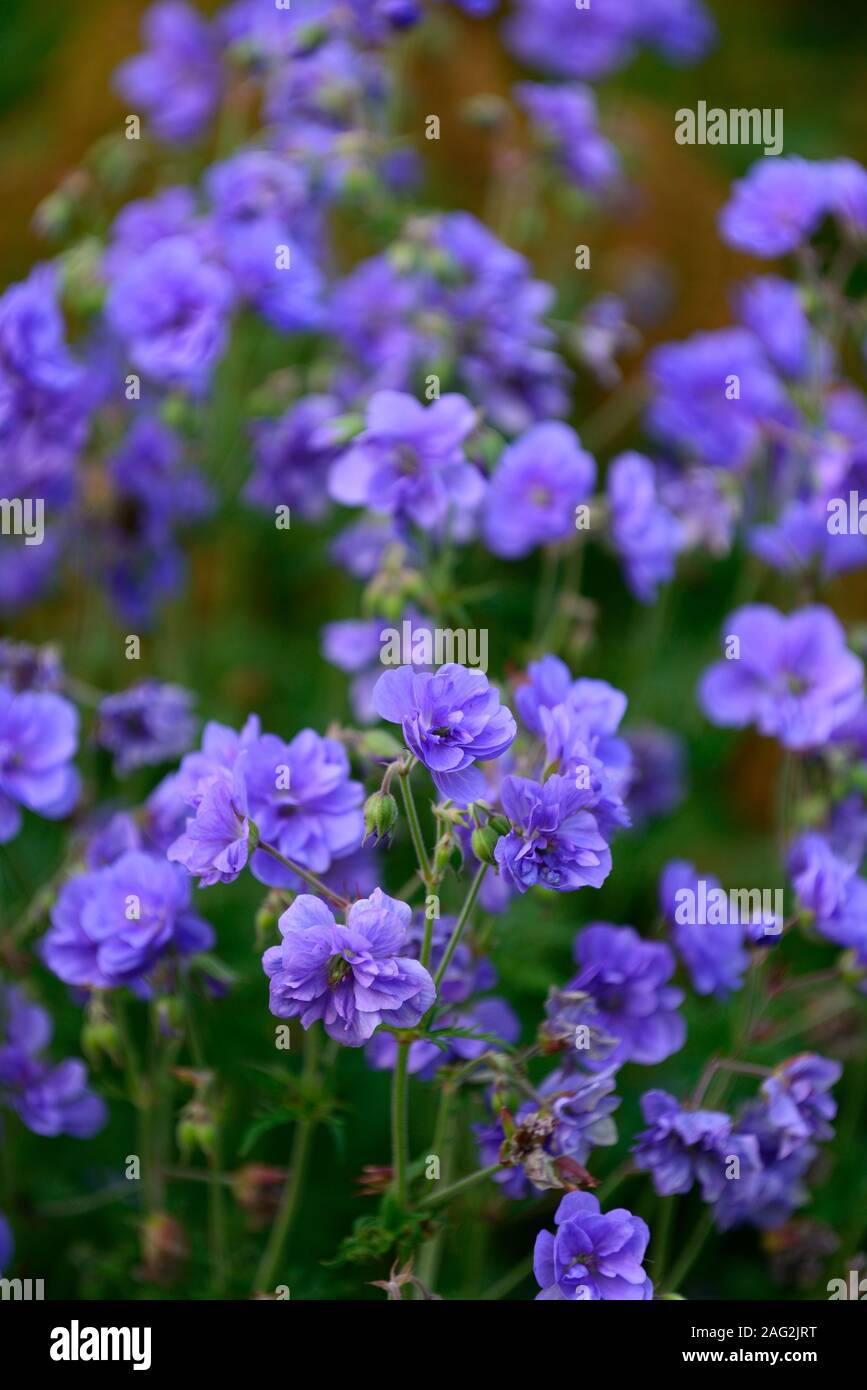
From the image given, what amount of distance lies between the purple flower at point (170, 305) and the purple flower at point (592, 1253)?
1.36 m

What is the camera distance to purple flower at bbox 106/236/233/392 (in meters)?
2.34

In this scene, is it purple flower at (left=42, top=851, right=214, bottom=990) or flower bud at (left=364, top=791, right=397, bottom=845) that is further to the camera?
purple flower at (left=42, top=851, right=214, bottom=990)

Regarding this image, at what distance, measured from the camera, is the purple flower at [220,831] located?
5.04 ft

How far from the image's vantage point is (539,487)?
2184 millimetres

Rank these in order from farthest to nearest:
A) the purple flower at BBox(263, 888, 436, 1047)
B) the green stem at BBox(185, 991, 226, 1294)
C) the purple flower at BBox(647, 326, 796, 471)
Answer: the purple flower at BBox(647, 326, 796, 471) → the green stem at BBox(185, 991, 226, 1294) → the purple flower at BBox(263, 888, 436, 1047)

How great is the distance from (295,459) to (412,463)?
2.04ft

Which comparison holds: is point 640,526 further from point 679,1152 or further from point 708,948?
point 679,1152

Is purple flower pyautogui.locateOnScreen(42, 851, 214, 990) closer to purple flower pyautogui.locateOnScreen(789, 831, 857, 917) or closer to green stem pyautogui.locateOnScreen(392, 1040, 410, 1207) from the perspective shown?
green stem pyautogui.locateOnScreen(392, 1040, 410, 1207)

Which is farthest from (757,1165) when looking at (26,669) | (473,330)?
(473,330)

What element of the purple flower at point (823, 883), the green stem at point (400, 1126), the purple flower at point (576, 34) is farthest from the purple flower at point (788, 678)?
the purple flower at point (576, 34)

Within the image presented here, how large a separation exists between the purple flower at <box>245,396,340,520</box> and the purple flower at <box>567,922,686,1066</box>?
3.42 ft

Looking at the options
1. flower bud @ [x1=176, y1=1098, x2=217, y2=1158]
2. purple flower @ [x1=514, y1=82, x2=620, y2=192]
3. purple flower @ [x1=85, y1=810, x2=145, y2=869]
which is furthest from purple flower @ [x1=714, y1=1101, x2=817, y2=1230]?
purple flower @ [x1=514, y1=82, x2=620, y2=192]
